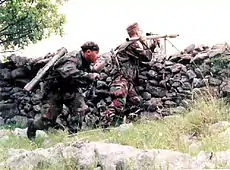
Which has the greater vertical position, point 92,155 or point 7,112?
point 92,155

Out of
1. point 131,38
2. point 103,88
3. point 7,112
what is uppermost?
point 131,38

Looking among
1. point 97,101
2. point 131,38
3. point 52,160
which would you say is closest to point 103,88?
point 97,101

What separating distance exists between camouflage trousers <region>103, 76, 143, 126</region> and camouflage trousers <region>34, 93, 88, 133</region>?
0.65 m

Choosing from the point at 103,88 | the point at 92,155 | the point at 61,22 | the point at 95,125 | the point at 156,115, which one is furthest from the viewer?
the point at 61,22

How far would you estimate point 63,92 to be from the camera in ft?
25.3

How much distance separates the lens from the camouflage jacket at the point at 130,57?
8.62 m

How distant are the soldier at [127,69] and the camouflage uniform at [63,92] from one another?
2.51 feet

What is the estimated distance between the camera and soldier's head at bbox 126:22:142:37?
8.54m

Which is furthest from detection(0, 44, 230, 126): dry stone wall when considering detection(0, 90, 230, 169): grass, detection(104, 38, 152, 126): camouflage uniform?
detection(0, 90, 230, 169): grass

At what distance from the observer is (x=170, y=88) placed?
9.81 m

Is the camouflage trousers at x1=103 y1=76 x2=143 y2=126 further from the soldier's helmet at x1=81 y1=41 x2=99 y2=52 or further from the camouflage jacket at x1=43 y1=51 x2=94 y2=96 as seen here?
the soldier's helmet at x1=81 y1=41 x2=99 y2=52

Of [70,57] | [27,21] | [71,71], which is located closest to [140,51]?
[70,57]

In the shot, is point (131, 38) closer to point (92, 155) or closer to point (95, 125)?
point (95, 125)

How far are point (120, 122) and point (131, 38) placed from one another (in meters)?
1.46
